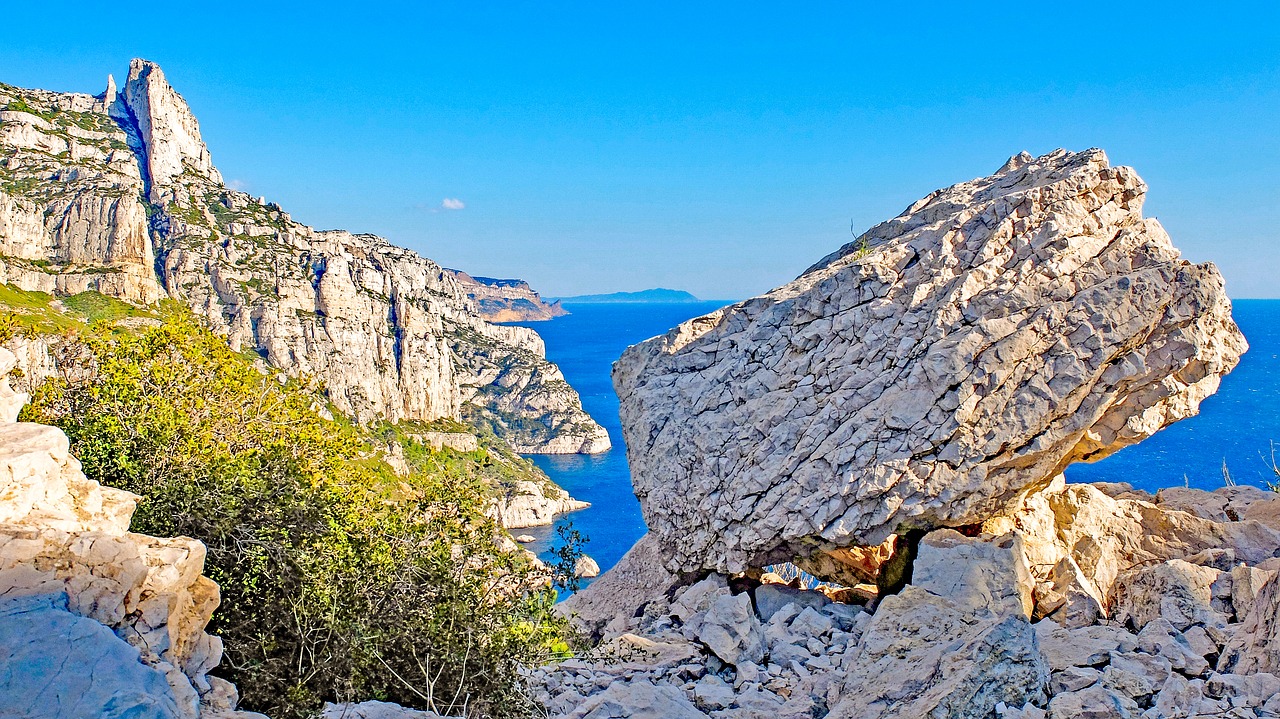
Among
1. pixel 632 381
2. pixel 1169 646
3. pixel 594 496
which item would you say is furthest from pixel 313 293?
pixel 1169 646

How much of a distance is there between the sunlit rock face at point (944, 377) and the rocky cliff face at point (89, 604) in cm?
1089

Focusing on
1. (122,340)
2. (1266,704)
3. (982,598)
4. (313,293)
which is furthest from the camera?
(313,293)

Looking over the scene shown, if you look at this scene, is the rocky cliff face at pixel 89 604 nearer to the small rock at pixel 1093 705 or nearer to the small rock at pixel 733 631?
the small rock at pixel 733 631

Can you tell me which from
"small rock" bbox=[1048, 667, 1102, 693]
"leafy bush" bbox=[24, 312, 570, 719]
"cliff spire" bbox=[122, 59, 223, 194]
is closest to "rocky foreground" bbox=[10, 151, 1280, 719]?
"small rock" bbox=[1048, 667, 1102, 693]

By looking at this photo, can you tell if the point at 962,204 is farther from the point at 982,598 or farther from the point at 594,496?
the point at 594,496

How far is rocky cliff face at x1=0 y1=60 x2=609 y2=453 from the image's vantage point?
132625 mm

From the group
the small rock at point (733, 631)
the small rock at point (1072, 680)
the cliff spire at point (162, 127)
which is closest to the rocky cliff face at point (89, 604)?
the small rock at point (733, 631)

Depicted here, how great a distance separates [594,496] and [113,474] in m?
146

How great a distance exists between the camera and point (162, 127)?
579ft

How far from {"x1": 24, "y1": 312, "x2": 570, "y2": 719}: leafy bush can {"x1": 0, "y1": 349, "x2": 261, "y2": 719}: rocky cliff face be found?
4.10 ft

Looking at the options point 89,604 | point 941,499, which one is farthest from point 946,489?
point 89,604

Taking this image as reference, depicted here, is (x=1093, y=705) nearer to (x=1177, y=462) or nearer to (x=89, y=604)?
(x=89, y=604)

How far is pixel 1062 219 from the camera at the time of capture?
53.4 ft

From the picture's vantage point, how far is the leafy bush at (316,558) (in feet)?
34.5
